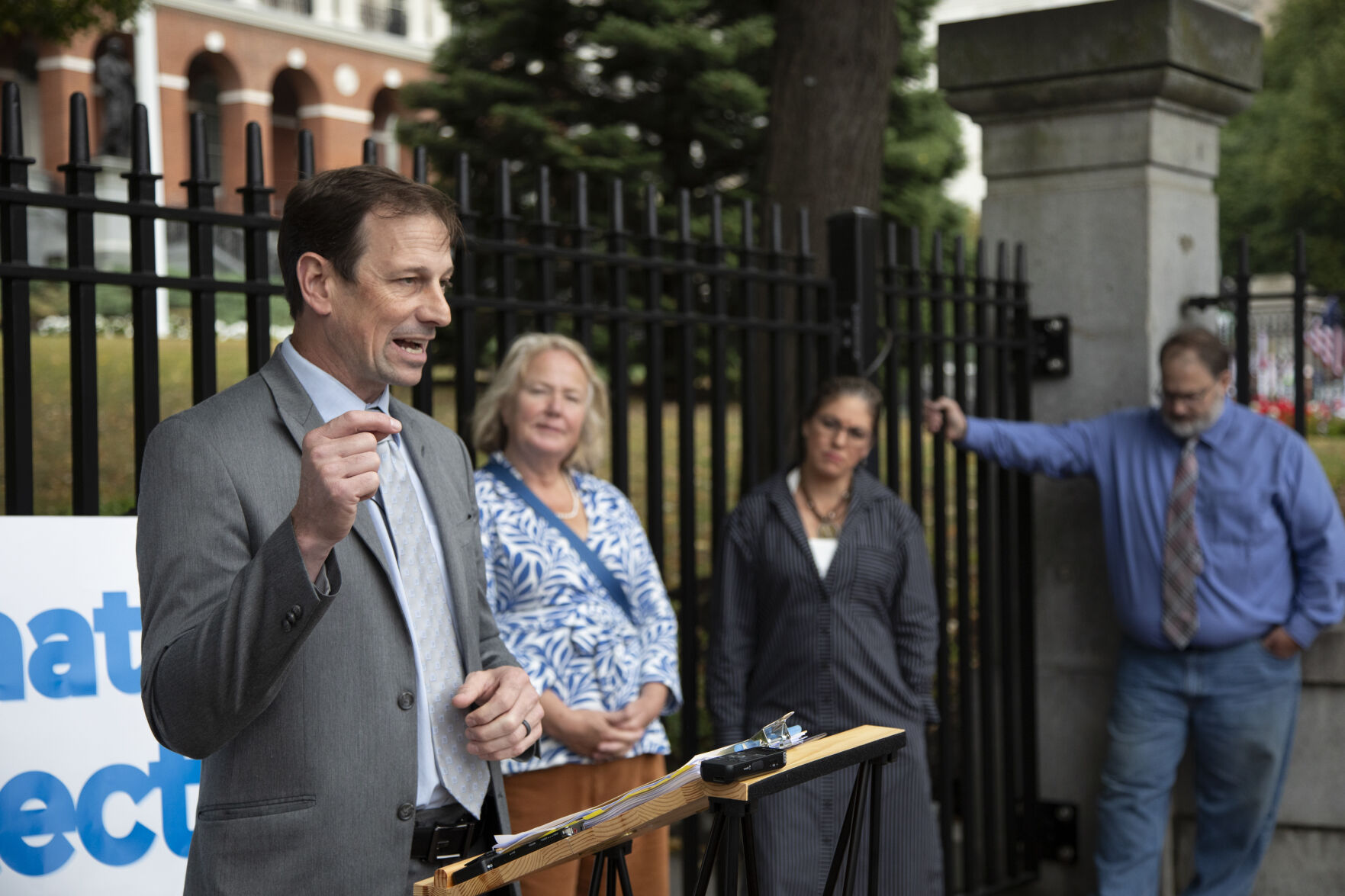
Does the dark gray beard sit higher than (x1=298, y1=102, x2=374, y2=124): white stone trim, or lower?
lower

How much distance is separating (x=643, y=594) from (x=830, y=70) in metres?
4.44

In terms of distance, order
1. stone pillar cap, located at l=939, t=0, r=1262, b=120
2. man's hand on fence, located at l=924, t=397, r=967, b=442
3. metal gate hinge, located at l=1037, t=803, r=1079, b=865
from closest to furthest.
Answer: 1. man's hand on fence, located at l=924, t=397, r=967, b=442
2. stone pillar cap, located at l=939, t=0, r=1262, b=120
3. metal gate hinge, located at l=1037, t=803, r=1079, b=865

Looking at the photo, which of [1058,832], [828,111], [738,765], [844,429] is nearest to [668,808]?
[738,765]

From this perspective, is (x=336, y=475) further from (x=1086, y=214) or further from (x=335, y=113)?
(x=335, y=113)

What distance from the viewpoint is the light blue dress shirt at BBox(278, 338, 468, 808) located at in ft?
7.21

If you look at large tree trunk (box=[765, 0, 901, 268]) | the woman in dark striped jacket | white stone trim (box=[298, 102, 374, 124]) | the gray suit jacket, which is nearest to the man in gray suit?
the gray suit jacket

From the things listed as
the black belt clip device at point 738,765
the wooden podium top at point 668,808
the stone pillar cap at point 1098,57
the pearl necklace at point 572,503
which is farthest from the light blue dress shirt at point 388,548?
the stone pillar cap at point 1098,57

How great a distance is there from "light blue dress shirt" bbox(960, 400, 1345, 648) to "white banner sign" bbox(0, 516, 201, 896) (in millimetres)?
3131

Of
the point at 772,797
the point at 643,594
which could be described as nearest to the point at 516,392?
the point at 643,594

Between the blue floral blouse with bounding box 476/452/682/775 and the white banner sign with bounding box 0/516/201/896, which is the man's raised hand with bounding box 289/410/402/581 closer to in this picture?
the white banner sign with bounding box 0/516/201/896

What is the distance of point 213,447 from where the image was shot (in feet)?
6.71

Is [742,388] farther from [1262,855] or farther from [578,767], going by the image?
[1262,855]

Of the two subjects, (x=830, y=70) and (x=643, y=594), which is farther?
(x=830, y=70)

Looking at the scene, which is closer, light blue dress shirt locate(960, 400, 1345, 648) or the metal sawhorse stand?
the metal sawhorse stand
